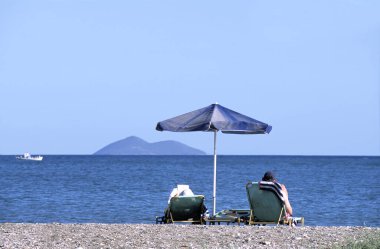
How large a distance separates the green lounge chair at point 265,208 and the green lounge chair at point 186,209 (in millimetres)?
783

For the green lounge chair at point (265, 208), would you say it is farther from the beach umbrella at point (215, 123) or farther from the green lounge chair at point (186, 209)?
the beach umbrella at point (215, 123)

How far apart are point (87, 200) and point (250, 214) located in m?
18.3

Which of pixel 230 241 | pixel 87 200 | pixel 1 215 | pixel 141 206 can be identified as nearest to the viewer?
pixel 230 241

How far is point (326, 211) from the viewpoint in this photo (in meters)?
25.0

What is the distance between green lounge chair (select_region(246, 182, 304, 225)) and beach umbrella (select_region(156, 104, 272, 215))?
97cm

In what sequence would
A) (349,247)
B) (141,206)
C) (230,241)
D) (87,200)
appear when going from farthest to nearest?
(87,200)
(141,206)
(230,241)
(349,247)

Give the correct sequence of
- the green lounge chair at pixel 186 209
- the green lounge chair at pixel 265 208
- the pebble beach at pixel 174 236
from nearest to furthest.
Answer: the pebble beach at pixel 174 236
the green lounge chair at pixel 265 208
the green lounge chair at pixel 186 209

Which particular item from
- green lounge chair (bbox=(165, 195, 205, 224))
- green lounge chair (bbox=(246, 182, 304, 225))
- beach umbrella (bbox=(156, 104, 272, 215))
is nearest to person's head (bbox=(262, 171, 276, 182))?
green lounge chair (bbox=(246, 182, 304, 225))

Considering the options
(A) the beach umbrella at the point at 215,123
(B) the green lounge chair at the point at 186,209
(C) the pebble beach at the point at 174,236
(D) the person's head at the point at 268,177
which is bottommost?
(C) the pebble beach at the point at 174,236

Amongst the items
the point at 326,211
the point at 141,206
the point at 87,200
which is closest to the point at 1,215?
the point at 141,206

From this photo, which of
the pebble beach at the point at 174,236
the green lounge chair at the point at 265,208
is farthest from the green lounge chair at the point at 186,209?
the pebble beach at the point at 174,236

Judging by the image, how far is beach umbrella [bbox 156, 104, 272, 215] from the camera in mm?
12938

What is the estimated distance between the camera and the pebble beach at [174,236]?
9.95 meters

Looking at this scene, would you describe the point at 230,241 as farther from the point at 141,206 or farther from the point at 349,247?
the point at 141,206
